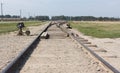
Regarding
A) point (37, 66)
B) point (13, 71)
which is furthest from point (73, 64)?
point (13, 71)

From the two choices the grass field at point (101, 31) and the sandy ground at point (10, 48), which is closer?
the sandy ground at point (10, 48)

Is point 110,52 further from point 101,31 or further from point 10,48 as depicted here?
point 101,31

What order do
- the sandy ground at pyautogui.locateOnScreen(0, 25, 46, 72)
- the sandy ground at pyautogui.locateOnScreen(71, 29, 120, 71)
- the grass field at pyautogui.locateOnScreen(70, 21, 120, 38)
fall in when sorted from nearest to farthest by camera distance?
1. the sandy ground at pyautogui.locateOnScreen(71, 29, 120, 71)
2. the sandy ground at pyautogui.locateOnScreen(0, 25, 46, 72)
3. the grass field at pyautogui.locateOnScreen(70, 21, 120, 38)

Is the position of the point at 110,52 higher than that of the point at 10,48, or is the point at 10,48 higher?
the point at 110,52

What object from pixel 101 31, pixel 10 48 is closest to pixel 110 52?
pixel 10 48

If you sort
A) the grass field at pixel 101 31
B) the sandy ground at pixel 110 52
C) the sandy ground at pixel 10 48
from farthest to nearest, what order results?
the grass field at pixel 101 31 → the sandy ground at pixel 10 48 → the sandy ground at pixel 110 52

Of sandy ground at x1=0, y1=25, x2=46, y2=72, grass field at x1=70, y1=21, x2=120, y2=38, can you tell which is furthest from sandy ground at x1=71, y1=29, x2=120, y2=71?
grass field at x1=70, y1=21, x2=120, y2=38

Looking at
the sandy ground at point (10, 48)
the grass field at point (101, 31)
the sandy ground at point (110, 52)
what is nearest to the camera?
the sandy ground at point (110, 52)

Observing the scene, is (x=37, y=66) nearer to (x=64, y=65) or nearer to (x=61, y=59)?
(x=64, y=65)

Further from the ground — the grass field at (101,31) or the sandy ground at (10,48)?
the sandy ground at (10,48)

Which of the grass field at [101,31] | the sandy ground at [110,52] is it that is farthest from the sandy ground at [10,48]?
the grass field at [101,31]

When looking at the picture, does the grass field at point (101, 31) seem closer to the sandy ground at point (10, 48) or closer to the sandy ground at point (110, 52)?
the sandy ground at point (10, 48)

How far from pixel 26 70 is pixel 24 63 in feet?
4.87

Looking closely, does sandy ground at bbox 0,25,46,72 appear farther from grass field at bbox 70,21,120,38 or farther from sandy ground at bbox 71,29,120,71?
grass field at bbox 70,21,120,38
